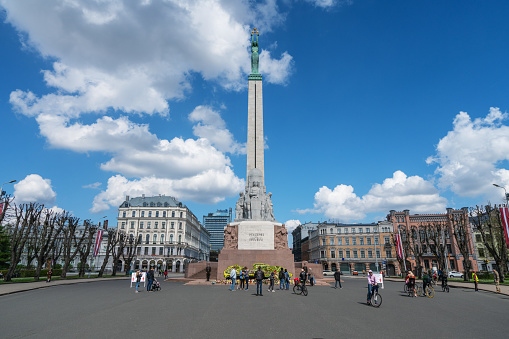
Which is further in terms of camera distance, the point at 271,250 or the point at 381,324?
the point at 271,250

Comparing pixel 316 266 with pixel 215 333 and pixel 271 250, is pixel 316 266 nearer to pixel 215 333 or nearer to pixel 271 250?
pixel 271 250

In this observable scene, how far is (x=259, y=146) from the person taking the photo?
1752 inches

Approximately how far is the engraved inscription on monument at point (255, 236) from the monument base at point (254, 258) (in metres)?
0.92

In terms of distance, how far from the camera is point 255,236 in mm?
31156

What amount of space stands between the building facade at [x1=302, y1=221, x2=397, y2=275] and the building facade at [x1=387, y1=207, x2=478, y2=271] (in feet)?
10.3

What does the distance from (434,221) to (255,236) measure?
208 feet

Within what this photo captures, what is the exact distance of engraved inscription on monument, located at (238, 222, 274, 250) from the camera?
101ft

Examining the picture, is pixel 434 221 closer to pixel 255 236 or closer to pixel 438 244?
pixel 438 244

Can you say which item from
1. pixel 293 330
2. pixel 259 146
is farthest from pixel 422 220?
pixel 293 330

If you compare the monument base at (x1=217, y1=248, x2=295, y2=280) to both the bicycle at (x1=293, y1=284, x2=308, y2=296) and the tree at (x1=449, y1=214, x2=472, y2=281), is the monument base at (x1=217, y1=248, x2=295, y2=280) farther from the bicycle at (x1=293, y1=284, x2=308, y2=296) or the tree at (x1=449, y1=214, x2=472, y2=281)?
the tree at (x1=449, y1=214, x2=472, y2=281)

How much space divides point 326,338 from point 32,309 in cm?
1287

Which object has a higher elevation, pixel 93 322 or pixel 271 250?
pixel 271 250

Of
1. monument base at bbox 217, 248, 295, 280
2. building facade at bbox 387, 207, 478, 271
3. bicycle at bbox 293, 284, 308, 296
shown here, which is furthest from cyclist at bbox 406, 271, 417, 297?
building facade at bbox 387, 207, 478, 271

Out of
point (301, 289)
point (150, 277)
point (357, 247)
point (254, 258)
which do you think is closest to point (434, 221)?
point (357, 247)
